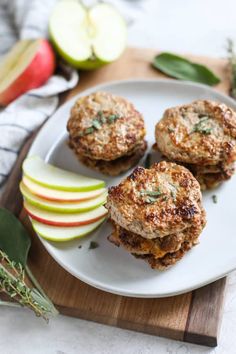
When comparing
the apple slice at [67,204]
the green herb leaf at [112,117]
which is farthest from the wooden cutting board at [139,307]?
the green herb leaf at [112,117]

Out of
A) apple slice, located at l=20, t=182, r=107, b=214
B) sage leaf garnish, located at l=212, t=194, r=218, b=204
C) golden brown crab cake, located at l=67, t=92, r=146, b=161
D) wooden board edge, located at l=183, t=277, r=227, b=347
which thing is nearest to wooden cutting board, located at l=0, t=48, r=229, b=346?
wooden board edge, located at l=183, t=277, r=227, b=347

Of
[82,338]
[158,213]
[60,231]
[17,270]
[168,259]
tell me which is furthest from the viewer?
[17,270]

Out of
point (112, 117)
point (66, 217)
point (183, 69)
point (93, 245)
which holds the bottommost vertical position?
point (93, 245)

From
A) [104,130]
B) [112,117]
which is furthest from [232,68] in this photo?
[104,130]

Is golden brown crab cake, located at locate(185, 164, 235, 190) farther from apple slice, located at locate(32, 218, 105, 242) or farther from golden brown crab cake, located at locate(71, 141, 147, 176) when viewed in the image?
apple slice, located at locate(32, 218, 105, 242)

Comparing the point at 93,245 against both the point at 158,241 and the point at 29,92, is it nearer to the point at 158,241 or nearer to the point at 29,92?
the point at 158,241

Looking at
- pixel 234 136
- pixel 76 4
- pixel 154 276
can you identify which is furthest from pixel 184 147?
pixel 76 4
